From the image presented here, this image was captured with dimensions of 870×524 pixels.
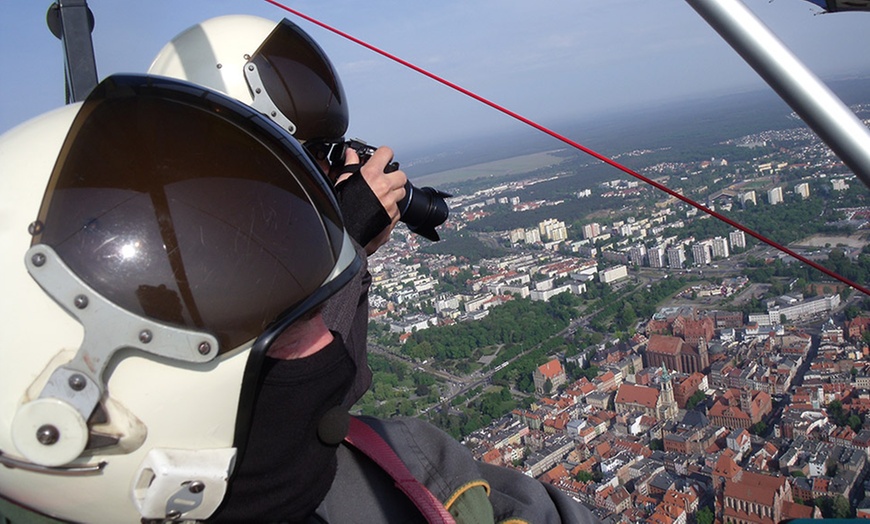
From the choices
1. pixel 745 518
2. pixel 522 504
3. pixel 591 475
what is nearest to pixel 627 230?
pixel 591 475

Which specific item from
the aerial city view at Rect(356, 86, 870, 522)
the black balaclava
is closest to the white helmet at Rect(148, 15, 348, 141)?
the black balaclava

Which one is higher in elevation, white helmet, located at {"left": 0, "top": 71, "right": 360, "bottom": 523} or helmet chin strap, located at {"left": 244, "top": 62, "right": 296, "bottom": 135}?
helmet chin strap, located at {"left": 244, "top": 62, "right": 296, "bottom": 135}

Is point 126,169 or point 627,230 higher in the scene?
point 126,169

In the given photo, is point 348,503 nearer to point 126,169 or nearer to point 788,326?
point 126,169

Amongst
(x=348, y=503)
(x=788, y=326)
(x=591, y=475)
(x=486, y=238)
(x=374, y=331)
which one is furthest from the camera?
(x=486, y=238)

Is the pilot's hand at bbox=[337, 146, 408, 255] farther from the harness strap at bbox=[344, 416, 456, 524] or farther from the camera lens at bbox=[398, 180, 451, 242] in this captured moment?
the harness strap at bbox=[344, 416, 456, 524]

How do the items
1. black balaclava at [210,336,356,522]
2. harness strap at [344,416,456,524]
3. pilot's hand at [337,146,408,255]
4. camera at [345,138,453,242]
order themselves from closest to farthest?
black balaclava at [210,336,356,522] < harness strap at [344,416,456,524] < pilot's hand at [337,146,408,255] < camera at [345,138,453,242]

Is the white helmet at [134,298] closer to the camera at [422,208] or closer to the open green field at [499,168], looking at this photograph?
the camera at [422,208]
